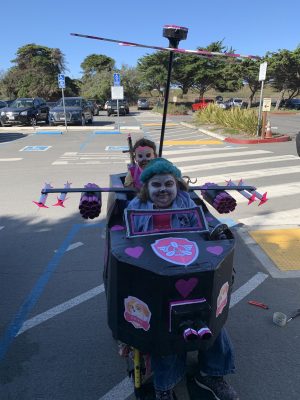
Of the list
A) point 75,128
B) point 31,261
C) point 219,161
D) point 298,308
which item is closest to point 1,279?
point 31,261

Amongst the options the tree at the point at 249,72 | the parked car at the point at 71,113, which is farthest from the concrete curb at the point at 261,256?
the tree at the point at 249,72

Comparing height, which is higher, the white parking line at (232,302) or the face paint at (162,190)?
the face paint at (162,190)

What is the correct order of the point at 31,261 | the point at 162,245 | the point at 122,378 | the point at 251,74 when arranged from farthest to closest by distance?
the point at 251,74
the point at 31,261
the point at 122,378
the point at 162,245

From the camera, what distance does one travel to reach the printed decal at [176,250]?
6.70ft

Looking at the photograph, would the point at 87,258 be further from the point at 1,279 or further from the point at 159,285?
the point at 159,285

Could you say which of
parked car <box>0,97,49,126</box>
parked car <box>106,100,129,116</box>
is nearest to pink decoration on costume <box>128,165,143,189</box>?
parked car <box>0,97,49,126</box>

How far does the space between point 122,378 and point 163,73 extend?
5069 centimetres

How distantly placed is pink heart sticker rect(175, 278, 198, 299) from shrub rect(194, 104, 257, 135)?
16087 mm

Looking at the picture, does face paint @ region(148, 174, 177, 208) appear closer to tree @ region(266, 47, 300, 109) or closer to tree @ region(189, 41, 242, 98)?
tree @ region(266, 47, 300, 109)

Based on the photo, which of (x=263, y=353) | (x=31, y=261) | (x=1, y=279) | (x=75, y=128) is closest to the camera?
(x=263, y=353)

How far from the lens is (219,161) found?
37.9 feet

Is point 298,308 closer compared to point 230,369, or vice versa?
point 230,369

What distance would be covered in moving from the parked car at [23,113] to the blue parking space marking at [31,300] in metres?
20.3

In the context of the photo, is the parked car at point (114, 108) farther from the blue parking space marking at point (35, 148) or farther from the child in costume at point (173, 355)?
the child in costume at point (173, 355)
